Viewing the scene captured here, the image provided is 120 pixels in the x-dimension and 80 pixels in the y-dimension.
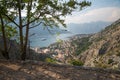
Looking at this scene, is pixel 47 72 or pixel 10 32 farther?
pixel 10 32

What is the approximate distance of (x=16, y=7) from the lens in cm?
1558

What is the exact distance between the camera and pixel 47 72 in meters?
12.1

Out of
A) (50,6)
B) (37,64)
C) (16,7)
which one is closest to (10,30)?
(16,7)

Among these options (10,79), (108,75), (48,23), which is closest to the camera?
(10,79)

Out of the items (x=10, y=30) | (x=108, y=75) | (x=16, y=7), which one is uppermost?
(x=16, y=7)

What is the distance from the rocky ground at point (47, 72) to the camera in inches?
451

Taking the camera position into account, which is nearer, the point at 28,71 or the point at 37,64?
the point at 28,71

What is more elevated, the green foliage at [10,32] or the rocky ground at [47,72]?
the green foliage at [10,32]

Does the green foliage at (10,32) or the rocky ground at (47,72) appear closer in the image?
the rocky ground at (47,72)

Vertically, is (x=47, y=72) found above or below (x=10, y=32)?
below

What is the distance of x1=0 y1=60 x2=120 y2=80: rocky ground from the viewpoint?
11453 mm

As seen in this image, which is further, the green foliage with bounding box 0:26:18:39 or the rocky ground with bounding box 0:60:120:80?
the green foliage with bounding box 0:26:18:39

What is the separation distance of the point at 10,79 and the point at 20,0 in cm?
644

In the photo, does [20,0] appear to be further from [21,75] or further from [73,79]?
[73,79]
